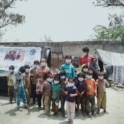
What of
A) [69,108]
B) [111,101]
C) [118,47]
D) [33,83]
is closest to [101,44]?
[118,47]

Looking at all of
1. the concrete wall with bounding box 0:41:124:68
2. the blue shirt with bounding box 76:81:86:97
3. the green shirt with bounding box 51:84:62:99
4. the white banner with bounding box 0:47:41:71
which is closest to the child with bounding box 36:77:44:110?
the green shirt with bounding box 51:84:62:99

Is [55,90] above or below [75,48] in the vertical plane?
below

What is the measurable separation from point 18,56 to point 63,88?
3.29m

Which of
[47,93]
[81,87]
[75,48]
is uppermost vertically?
[75,48]

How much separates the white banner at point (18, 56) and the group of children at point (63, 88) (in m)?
1.36

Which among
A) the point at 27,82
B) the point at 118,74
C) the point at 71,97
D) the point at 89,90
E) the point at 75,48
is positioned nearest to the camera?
the point at 71,97

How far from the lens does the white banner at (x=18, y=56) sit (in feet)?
29.0

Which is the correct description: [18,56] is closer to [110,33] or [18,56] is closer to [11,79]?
[11,79]

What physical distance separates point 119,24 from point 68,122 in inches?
565

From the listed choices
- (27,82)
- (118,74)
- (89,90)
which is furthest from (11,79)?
(118,74)

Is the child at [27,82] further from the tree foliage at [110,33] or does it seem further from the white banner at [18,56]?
the tree foliage at [110,33]

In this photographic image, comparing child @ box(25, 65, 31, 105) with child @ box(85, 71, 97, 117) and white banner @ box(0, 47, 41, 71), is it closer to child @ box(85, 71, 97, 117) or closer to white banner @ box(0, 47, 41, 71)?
white banner @ box(0, 47, 41, 71)

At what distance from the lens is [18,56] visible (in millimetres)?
9094

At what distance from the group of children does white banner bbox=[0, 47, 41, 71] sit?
1.36m
